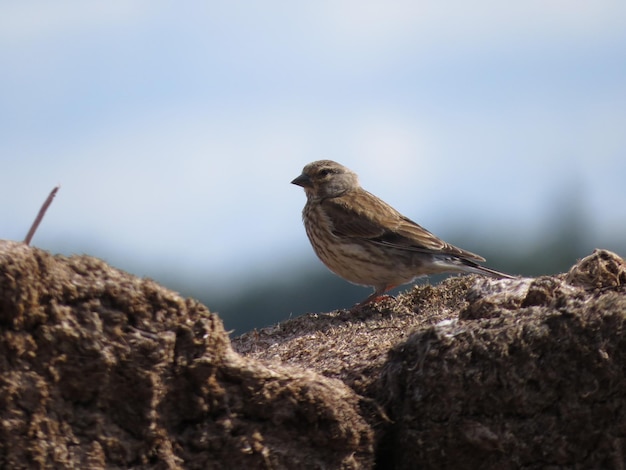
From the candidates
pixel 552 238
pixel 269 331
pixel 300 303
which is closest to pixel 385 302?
pixel 269 331

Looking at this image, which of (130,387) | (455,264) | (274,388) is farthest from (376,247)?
(130,387)

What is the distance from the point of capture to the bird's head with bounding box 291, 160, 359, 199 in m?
11.3

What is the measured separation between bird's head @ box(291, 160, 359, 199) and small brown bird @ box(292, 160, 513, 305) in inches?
11.5

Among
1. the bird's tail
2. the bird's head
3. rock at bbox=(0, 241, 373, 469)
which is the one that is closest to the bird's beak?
the bird's head

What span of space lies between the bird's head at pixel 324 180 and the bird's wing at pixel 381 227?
0.28 m

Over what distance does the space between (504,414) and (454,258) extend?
552 centimetres

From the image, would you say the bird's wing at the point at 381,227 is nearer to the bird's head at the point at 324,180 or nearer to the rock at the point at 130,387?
the bird's head at the point at 324,180

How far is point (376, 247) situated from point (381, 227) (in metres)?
0.23

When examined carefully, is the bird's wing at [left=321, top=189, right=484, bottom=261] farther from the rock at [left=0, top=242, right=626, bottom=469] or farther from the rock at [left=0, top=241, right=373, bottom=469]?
the rock at [left=0, top=241, right=373, bottom=469]

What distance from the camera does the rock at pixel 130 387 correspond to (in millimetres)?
4316

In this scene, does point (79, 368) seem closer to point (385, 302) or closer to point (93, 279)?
point (93, 279)

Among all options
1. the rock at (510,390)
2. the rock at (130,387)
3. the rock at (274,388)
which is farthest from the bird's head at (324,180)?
the rock at (130,387)

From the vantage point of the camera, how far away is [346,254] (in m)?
10.5

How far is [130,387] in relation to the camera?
177 inches
